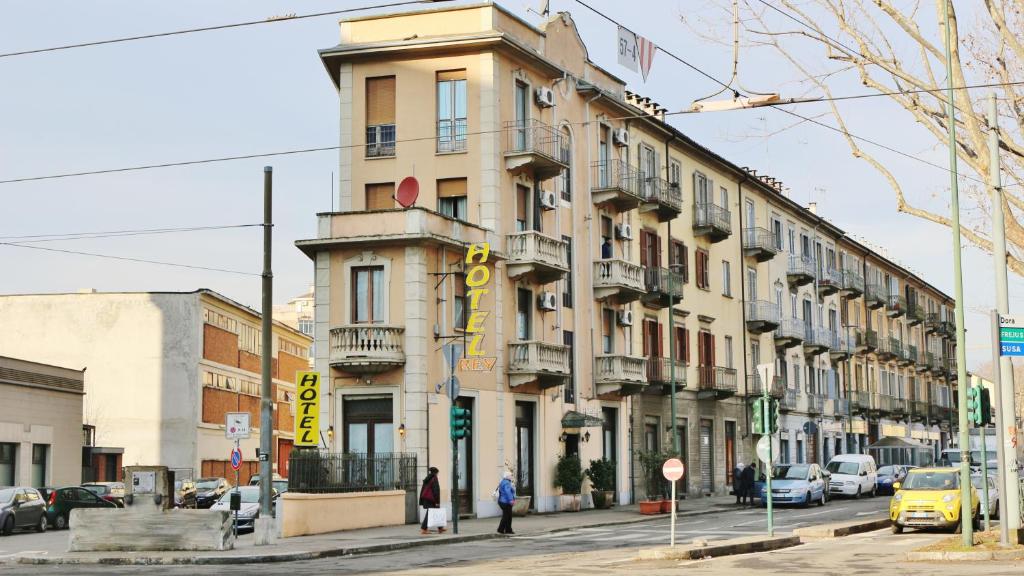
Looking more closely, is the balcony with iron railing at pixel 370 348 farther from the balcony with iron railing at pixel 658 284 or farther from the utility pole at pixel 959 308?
the utility pole at pixel 959 308

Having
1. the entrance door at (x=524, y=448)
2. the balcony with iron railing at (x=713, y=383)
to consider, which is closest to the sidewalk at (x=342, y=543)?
the entrance door at (x=524, y=448)

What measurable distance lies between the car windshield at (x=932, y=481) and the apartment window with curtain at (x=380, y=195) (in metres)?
17.1

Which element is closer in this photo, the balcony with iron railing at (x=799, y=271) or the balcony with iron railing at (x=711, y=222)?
the balcony with iron railing at (x=711, y=222)

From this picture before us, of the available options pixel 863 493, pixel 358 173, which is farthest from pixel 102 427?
pixel 863 493

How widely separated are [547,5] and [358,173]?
352 inches

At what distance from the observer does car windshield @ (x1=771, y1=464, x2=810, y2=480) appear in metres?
46.0

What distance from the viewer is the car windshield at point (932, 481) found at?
100ft

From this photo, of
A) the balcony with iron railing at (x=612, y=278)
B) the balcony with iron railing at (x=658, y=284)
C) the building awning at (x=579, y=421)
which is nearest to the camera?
the building awning at (x=579, y=421)

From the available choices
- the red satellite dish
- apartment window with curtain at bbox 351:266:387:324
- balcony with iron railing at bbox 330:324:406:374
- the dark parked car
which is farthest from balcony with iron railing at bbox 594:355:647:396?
the dark parked car

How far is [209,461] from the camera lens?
64.5m

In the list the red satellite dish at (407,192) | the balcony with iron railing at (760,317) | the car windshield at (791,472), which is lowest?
the car windshield at (791,472)

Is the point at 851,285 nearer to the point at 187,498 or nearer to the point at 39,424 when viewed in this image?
the point at 187,498

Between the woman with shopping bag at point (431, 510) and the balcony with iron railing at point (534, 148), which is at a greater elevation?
the balcony with iron railing at point (534, 148)

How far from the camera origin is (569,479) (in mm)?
41812
